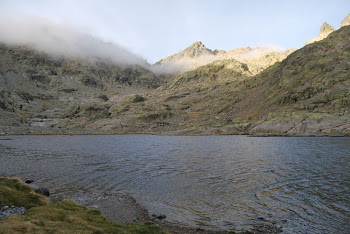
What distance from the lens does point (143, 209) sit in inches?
871

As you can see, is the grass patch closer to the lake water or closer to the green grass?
the green grass

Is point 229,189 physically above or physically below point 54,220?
below

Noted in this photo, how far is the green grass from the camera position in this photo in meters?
13.7

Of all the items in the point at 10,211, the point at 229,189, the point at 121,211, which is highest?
the point at 10,211

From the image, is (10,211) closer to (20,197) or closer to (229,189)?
(20,197)

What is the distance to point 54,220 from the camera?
52.7 feet

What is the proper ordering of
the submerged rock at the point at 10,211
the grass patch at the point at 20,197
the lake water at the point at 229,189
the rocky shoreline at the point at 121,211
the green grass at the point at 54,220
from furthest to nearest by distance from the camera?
the grass patch at the point at 20,197
the lake water at the point at 229,189
the rocky shoreline at the point at 121,211
the submerged rock at the point at 10,211
the green grass at the point at 54,220

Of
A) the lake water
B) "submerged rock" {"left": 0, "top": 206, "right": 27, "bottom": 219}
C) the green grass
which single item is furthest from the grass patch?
the lake water

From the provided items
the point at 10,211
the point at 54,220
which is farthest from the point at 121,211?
the point at 10,211

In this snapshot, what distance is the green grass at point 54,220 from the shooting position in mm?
13703

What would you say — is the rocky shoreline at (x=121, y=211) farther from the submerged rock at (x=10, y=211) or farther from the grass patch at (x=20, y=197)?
the grass patch at (x=20, y=197)

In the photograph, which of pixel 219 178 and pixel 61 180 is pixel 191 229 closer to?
pixel 219 178

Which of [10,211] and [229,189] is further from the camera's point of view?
[229,189]

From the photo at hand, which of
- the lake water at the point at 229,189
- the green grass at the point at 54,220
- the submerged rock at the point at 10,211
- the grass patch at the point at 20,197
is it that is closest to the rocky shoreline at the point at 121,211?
the submerged rock at the point at 10,211
